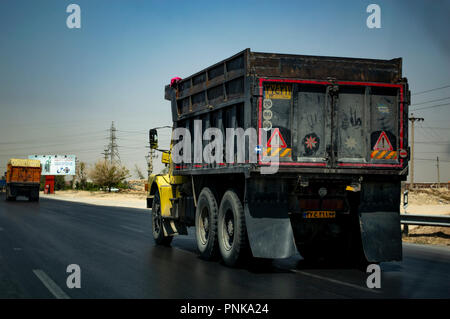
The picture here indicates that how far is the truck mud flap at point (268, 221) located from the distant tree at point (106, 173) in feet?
210

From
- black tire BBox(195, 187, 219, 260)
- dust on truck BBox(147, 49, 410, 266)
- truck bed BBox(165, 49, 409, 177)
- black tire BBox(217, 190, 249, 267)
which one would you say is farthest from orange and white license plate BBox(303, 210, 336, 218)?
black tire BBox(195, 187, 219, 260)

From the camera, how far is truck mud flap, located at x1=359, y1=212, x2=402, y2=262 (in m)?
9.22

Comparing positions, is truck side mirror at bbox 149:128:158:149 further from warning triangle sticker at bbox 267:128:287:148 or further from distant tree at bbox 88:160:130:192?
distant tree at bbox 88:160:130:192

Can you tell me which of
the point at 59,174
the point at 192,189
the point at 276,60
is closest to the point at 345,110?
the point at 276,60

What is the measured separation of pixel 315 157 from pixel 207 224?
2965 mm

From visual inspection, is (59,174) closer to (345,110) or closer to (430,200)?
(430,200)

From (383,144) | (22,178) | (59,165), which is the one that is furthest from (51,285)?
(59,165)

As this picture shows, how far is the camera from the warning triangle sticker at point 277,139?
8.99 meters

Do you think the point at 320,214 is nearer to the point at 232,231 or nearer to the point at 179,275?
the point at 232,231

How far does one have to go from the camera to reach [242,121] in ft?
31.1

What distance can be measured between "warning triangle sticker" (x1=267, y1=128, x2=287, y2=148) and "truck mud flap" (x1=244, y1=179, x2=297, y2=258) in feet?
2.17

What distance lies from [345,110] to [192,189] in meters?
4.33

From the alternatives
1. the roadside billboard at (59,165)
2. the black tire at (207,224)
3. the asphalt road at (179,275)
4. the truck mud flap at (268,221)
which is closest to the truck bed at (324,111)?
the truck mud flap at (268,221)
